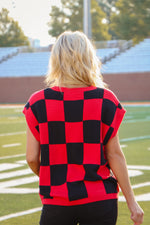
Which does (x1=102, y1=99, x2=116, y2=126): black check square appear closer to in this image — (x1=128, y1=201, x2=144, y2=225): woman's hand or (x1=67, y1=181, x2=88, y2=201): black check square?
(x1=67, y1=181, x2=88, y2=201): black check square

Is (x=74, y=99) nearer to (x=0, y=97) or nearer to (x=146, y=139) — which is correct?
(x=146, y=139)

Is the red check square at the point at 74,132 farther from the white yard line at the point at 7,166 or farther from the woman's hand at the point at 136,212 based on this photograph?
the white yard line at the point at 7,166

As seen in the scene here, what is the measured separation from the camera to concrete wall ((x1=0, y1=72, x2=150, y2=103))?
34.1 metres

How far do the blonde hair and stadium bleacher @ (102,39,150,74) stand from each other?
114ft

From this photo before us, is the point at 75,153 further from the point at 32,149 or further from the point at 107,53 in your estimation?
the point at 107,53

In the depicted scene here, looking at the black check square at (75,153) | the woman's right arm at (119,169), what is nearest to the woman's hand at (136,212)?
the woman's right arm at (119,169)

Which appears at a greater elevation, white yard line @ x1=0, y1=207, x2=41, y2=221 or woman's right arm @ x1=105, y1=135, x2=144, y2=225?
woman's right arm @ x1=105, y1=135, x2=144, y2=225

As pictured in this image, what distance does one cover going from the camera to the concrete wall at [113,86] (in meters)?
34.1

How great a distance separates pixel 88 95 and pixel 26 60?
4158cm

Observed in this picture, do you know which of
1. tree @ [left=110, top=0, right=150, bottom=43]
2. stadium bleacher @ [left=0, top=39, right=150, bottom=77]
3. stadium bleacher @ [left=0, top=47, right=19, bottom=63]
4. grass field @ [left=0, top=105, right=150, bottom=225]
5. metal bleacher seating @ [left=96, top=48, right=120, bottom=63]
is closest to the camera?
grass field @ [left=0, top=105, right=150, bottom=225]

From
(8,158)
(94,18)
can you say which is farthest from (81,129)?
(94,18)

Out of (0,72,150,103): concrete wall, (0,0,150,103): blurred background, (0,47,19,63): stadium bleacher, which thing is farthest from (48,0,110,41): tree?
(0,72,150,103): concrete wall

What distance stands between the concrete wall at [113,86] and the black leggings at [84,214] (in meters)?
31.6

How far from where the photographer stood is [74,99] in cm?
258
